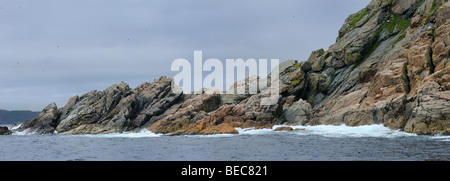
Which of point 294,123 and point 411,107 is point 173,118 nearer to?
point 294,123

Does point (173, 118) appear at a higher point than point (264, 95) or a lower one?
lower

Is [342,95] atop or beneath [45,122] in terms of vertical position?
atop

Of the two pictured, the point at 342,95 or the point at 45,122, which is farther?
the point at 45,122

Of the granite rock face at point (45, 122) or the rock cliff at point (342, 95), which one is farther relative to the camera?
the granite rock face at point (45, 122)

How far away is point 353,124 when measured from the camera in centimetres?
6375

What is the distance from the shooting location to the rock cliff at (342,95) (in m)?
55.2

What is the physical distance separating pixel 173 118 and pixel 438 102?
5175 cm

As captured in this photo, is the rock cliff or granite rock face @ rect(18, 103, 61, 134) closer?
the rock cliff

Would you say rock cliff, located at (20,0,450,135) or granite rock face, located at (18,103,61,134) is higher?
rock cliff, located at (20,0,450,135)

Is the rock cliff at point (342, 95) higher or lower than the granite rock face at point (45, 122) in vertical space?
higher

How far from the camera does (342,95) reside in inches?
3164

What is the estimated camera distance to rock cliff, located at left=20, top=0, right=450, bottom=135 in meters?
55.2
